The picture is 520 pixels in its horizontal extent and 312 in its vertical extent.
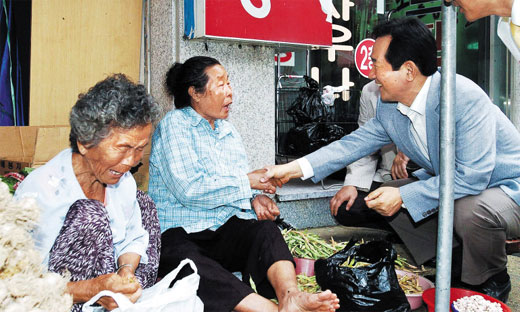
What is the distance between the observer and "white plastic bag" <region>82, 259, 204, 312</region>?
6.15 ft

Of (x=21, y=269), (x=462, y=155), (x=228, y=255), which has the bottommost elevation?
(x=228, y=255)

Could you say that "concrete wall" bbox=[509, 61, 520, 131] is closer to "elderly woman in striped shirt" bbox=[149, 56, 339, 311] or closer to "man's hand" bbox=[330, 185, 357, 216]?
"man's hand" bbox=[330, 185, 357, 216]

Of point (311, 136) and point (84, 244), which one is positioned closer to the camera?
point (84, 244)

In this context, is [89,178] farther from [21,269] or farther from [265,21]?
[265,21]

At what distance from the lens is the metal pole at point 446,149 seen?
5.69ft

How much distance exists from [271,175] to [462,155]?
1.18 meters

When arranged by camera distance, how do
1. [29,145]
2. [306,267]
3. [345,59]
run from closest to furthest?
[306,267], [29,145], [345,59]

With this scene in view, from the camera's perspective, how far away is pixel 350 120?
6.23 metres

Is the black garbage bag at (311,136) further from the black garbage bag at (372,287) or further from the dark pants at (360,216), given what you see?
the black garbage bag at (372,287)

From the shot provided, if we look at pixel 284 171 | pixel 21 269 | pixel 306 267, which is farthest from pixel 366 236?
pixel 21 269

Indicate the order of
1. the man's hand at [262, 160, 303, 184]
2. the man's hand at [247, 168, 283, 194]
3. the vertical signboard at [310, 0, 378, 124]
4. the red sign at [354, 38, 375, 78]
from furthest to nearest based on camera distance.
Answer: the red sign at [354, 38, 375, 78]
the vertical signboard at [310, 0, 378, 124]
the man's hand at [262, 160, 303, 184]
the man's hand at [247, 168, 283, 194]

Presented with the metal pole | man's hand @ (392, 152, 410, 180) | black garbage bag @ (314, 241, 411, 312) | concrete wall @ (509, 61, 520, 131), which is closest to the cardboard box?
black garbage bag @ (314, 241, 411, 312)

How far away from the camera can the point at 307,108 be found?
16.8 ft

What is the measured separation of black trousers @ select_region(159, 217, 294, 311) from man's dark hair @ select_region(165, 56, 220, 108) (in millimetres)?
881
